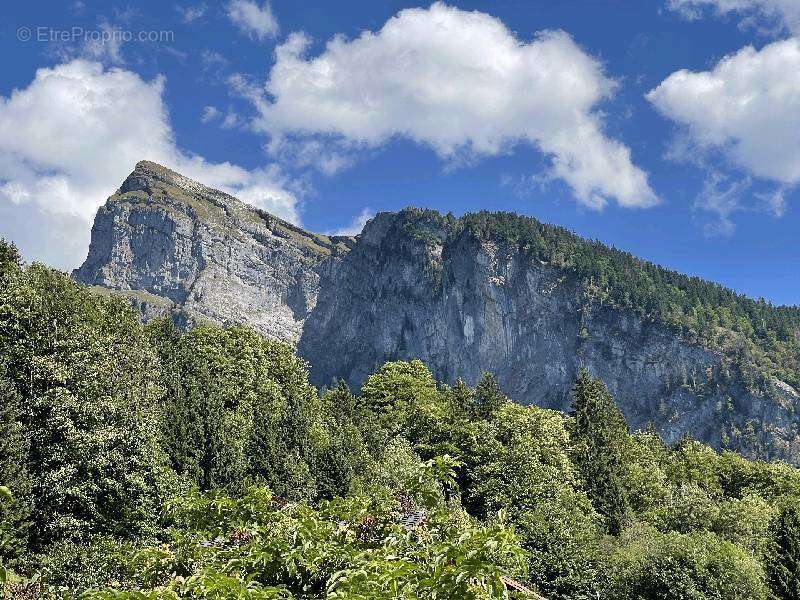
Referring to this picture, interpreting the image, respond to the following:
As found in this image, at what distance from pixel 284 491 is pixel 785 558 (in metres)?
38.3

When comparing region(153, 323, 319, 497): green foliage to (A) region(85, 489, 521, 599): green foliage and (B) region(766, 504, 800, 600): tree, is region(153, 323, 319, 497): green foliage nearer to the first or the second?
(A) region(85, 489, 521, 599): green foliage

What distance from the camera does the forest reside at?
327 inches

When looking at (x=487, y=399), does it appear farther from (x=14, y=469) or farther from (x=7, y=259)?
(x=14, y=469)

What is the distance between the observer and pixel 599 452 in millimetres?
69500

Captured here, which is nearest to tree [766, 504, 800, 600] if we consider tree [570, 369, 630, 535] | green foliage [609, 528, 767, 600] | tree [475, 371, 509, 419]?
green foliage [609, 528, 767, 600]

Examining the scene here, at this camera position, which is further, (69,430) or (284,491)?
(284,491)

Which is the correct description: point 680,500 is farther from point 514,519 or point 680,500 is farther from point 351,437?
point 351,437

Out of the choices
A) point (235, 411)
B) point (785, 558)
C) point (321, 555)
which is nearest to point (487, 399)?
point (785, 558)

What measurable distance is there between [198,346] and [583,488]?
4267 cm

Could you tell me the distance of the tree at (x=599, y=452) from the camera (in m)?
65.1

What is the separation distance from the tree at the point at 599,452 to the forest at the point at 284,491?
26 cm

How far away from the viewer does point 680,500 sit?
6044 cm

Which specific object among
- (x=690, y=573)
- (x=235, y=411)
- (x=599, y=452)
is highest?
(x=599, y=452)

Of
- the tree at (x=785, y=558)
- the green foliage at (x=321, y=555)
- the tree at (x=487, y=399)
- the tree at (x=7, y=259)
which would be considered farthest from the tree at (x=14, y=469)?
the tree at (x=487, y=399)
